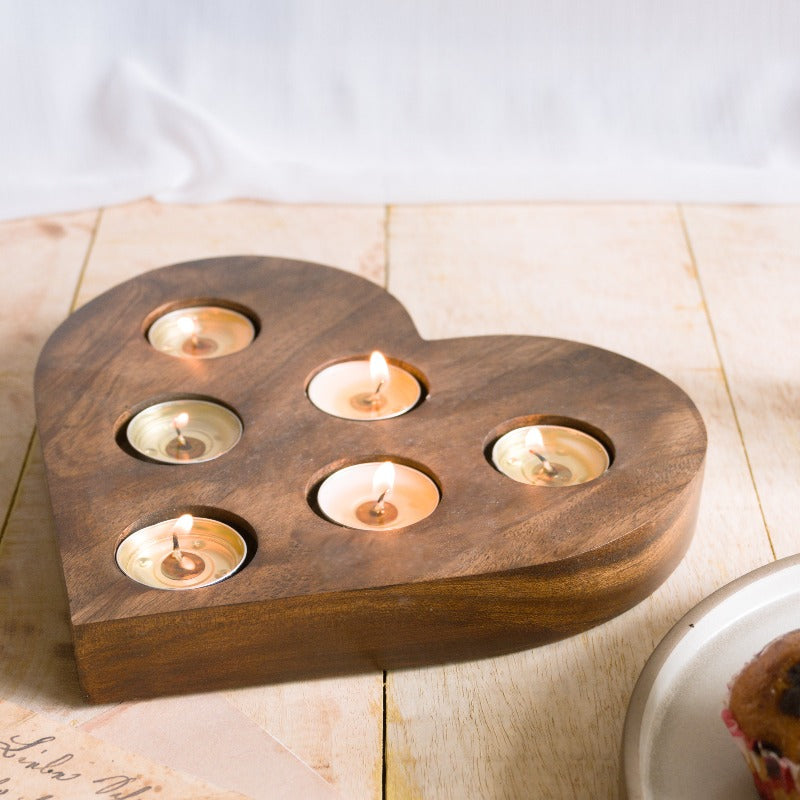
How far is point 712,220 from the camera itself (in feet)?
5.00

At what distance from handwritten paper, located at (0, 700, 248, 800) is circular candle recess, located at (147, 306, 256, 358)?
1.23ft

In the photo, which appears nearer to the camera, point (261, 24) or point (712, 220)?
point (712, 220)

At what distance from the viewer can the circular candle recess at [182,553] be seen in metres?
0.89

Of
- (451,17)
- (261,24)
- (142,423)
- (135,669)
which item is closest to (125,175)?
(261,24)

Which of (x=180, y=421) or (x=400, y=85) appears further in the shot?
(x=400, y=85)

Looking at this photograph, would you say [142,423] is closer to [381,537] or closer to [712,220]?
[381,537]

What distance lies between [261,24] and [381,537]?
99 centimetres

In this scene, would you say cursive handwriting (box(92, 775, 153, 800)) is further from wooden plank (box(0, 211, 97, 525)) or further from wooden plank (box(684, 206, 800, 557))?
wooden plank (box(684, 206, 800, 557))

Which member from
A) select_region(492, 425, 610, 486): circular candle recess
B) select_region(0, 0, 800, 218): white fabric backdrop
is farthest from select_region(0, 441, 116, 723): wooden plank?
select_region(0, 0, 800, 218): white fabric backdrop

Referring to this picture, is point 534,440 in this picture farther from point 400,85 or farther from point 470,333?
point 400,85

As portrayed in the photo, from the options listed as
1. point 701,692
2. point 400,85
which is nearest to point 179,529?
point 701,692

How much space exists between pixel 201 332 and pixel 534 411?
0.33 metres

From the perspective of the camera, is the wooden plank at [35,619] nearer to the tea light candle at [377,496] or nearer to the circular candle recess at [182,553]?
the circular candle recess at [182,553]

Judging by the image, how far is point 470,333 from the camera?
1298 mm
